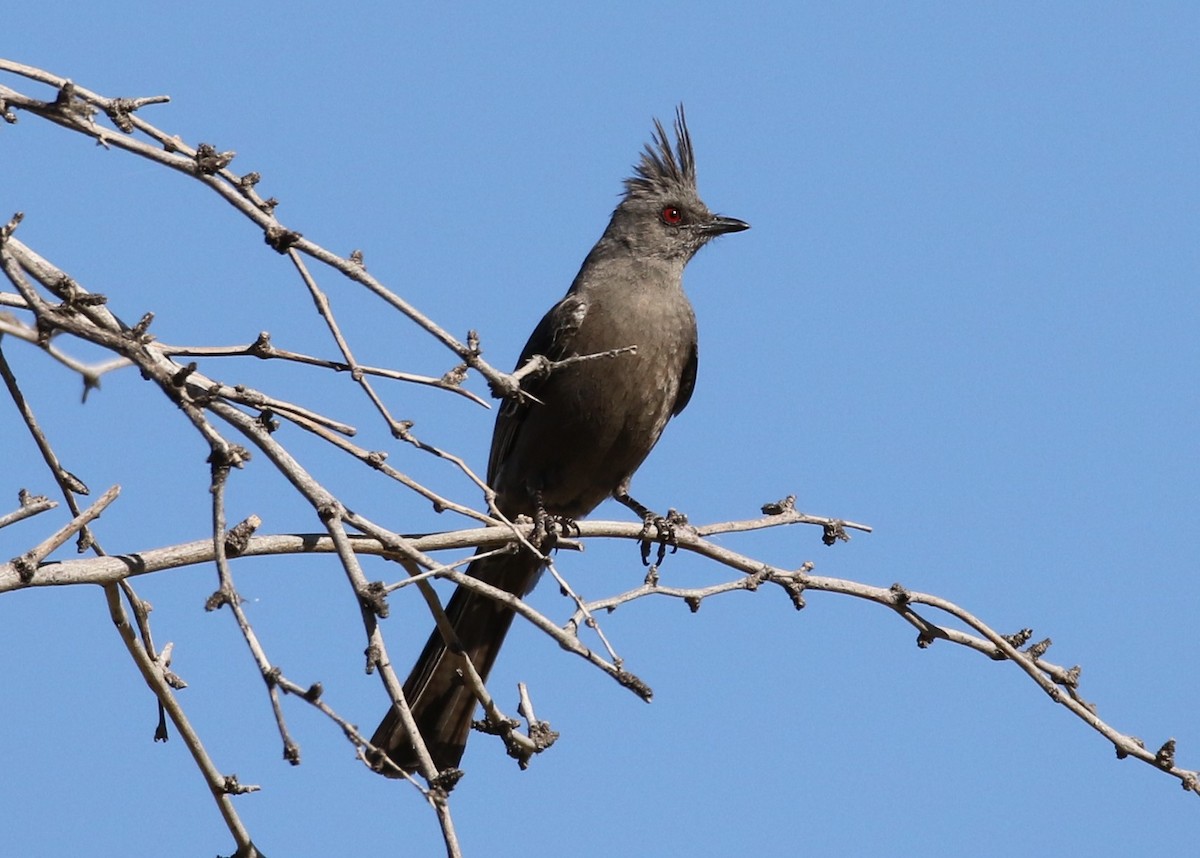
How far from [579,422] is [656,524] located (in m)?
0.92

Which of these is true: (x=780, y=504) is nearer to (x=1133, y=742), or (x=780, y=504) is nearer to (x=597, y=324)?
(x=1133, y=742)

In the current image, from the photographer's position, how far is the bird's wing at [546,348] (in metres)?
7.34

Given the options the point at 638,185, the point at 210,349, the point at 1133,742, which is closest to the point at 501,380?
the point at 210,349

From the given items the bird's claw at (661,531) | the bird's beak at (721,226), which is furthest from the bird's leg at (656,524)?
the bird's beak at (721,226)

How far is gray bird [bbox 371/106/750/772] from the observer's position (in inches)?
253

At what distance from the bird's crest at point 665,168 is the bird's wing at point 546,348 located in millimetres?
1236

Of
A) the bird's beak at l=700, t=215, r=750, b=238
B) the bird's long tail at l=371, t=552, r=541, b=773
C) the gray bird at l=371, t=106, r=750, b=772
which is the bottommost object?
the bird's long tail at l=371, t=552, r=541, b=773

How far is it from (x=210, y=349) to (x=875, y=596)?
7.60 feet

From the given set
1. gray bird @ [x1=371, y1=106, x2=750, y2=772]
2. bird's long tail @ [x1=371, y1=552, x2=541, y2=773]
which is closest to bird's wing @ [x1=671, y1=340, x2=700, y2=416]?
gray bird @ [x1=371, y1=106, x2=750, y2=772]

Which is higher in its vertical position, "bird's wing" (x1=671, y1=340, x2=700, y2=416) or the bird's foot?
"bird's wing" (x1=671, y1=340, x2=700, y2=416)

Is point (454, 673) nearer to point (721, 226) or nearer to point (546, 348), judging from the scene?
point (546, 348)

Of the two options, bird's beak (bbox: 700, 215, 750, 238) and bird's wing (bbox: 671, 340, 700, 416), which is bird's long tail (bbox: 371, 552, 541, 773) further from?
bird's beak (bbox: 700, 215, 750, 238)

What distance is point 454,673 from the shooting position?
21.0ft

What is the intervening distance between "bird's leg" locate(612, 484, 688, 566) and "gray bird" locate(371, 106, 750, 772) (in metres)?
0.01
